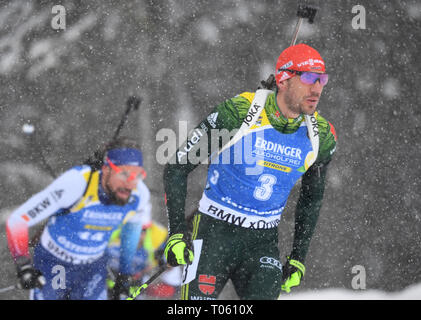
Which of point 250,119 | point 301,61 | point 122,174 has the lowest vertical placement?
point 122,174

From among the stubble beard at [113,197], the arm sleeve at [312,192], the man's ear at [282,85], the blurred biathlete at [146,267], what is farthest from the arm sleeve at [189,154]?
the blurred biathlete at [146,267]

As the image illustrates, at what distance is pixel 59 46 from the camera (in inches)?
160

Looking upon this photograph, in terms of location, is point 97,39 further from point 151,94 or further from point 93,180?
point 93,180

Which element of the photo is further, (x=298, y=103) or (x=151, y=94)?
(x=151, y=94)

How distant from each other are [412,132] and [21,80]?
3.46 m

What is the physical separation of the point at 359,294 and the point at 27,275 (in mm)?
2959

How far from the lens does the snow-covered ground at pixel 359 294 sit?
14.2 ft

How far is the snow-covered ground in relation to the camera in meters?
4.32

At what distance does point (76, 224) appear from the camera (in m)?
3.09

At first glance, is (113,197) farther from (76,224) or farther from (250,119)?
(250,119)

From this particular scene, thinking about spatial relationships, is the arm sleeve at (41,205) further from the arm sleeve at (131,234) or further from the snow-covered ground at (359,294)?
the snow-covered ground at (359,294)

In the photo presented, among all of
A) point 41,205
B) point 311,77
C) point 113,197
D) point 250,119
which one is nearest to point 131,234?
point 113,197
